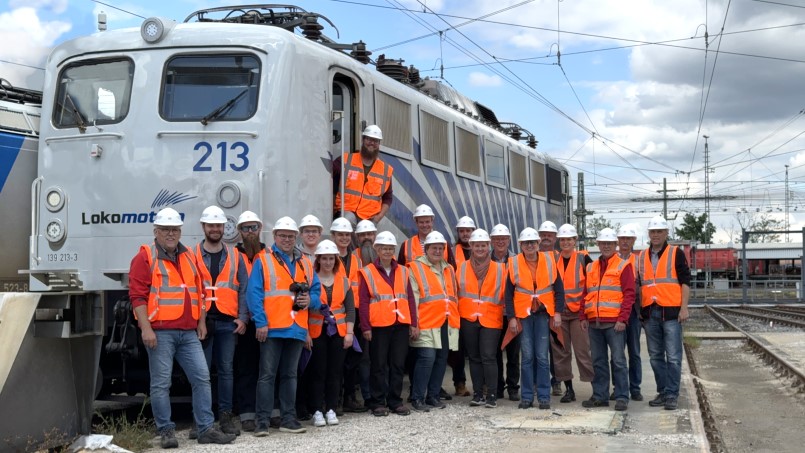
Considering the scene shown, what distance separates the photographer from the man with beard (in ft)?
27.5

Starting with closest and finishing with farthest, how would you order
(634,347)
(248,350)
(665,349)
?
(248,350) → (665,349) → (634,347)

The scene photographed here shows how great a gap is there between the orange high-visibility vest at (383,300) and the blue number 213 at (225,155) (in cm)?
164

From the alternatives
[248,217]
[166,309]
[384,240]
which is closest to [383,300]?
[384,240]

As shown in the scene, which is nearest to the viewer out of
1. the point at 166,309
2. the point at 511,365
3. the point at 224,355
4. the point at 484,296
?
the point at 166,309

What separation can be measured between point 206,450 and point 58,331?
149cm

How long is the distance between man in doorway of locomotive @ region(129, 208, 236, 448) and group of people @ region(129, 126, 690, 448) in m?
0.01

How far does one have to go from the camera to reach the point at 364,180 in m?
9.96

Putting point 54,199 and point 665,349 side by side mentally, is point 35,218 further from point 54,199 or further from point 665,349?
point 665,349

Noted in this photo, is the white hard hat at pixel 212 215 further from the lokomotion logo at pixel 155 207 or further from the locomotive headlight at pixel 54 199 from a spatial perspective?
the locomotive headlight at pixel 54 199

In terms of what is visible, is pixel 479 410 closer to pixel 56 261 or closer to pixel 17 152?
pixel 56 261

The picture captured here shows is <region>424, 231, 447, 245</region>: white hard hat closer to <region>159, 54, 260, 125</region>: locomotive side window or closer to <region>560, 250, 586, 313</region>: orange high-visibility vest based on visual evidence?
<region>560, 250, 586, 313</region>: orange high-visibility vest

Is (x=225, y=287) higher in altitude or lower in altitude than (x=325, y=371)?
higher

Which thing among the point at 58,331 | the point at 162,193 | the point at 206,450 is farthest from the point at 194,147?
the point at 206,450

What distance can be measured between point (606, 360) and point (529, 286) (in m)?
1.19
